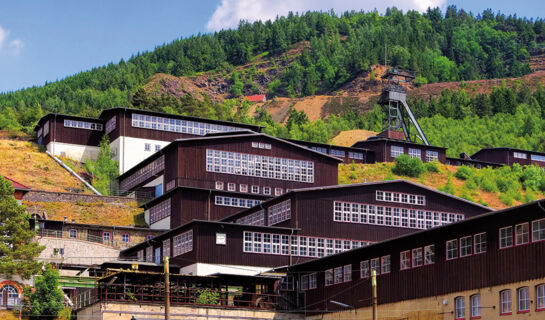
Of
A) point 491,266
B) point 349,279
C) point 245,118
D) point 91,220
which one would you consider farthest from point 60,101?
point 491,266

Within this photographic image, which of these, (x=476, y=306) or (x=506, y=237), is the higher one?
(x=506, y=237)

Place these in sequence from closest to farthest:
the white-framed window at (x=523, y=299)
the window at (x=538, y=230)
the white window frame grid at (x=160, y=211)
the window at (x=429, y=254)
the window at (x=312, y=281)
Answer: the window at (x=538, y=230) < the white-framed window at (x=523, y=299) < the window at (x=429, y=254) < the window at (x=312, y=281) < the white window frame grid at (x=160, y=211)

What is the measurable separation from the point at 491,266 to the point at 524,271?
241 centimetres

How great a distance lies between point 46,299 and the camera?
197 ft

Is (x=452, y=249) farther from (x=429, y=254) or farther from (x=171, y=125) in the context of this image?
(x=171, y=125)

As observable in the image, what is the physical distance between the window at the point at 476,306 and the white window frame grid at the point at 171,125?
61795 millimetres

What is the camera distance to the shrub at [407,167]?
378ft

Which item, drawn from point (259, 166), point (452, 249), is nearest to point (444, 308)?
point (452, 249)

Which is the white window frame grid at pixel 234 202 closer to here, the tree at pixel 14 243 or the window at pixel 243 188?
the window at pixel 243 188

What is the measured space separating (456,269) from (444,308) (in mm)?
2319

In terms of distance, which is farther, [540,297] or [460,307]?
[460,307]

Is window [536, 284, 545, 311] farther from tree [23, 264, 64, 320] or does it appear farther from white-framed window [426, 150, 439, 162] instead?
white-framed window [426, 150, 439, 162]

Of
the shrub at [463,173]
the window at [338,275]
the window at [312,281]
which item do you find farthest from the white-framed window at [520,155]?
the window at [338,275]

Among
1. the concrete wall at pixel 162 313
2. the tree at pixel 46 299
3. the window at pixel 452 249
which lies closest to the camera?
the window at pixel 452 249
